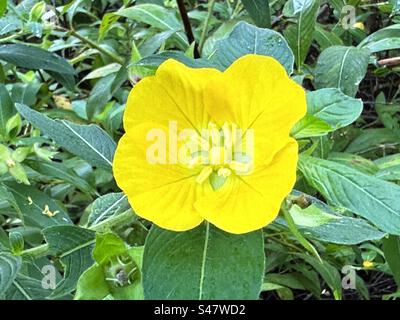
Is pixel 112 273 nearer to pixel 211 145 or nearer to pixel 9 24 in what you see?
pixel 211 145

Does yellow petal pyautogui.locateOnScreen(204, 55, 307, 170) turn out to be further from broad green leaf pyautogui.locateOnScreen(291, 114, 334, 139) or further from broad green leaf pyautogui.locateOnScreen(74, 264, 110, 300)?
broad green leaf pyautogui.locateOnScreen(74, 264, 110, 300)

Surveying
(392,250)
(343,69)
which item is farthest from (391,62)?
(392,250)

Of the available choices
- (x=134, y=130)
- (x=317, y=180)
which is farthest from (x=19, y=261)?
(x=317, y=180)

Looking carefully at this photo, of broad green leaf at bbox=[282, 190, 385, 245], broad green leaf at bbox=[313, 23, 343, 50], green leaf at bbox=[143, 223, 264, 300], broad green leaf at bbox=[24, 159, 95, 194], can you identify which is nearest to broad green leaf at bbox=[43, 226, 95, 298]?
green leaf at bbox=[143, 223, 264, 300]

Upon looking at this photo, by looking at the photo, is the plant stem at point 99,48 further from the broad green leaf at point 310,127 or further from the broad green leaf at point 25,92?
the broad green leaf at point 310,127

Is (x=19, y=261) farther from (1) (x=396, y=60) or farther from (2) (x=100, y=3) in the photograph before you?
(2) (x=100, y=3)
